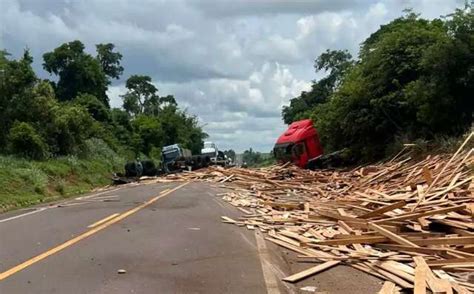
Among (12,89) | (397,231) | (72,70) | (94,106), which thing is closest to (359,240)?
(397,231)

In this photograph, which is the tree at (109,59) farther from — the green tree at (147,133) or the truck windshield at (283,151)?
the truck windshield at (283,151)

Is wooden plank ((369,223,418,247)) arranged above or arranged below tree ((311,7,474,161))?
below

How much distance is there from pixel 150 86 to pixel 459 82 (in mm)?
91471

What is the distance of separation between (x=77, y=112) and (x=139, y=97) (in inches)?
2519

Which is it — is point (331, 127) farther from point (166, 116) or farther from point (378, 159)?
point (166, 116)

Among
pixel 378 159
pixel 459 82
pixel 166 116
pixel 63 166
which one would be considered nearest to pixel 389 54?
pixel 378 159

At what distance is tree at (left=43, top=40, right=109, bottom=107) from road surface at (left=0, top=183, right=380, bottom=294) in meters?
55.6

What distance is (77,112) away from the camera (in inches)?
1917

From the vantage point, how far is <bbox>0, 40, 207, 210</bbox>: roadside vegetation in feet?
105

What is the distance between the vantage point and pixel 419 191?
12523mm

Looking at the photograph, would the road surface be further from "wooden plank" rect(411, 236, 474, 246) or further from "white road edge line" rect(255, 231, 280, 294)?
"wooden plank" rect(411, 236, 474, 246)

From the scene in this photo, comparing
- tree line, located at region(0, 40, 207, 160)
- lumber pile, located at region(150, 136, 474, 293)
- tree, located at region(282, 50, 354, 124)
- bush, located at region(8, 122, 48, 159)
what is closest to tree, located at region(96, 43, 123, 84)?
tree line, located at region(0, 40, 207, 160)

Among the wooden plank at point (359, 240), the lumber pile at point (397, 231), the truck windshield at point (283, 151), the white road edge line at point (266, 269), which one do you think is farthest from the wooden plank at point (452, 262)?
the truck windshield at point (283, 151)

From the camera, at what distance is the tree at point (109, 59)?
288 ft
